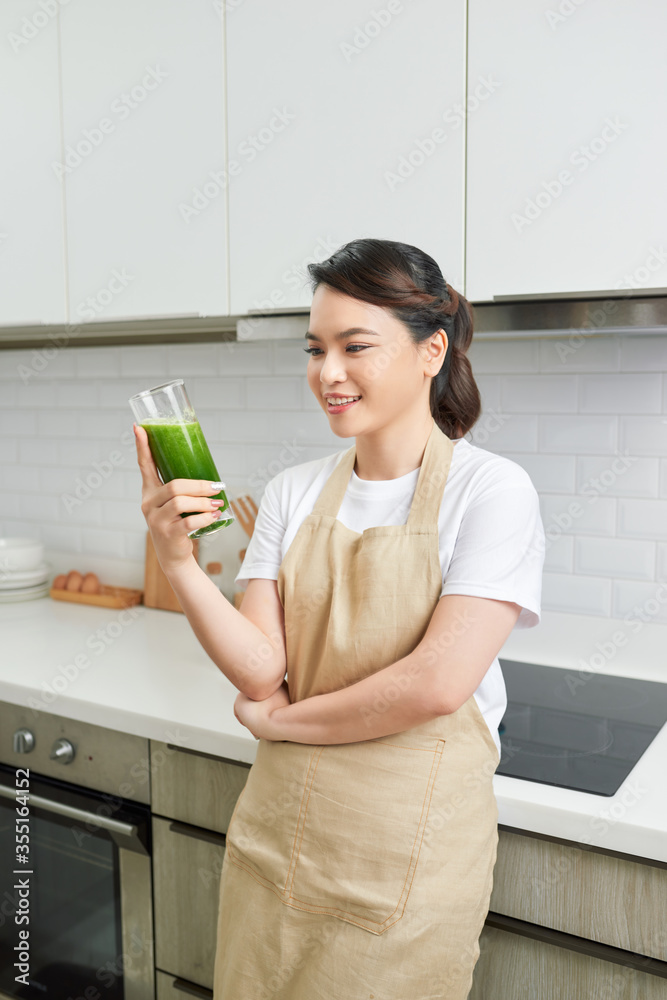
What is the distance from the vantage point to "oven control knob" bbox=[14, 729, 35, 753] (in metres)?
1.74

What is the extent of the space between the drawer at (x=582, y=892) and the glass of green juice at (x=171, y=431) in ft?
2.11

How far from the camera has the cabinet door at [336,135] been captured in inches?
57.8

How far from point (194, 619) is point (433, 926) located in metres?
0.49

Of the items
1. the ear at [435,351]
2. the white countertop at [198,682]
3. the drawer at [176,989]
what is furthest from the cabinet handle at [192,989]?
the ear at [435,351]

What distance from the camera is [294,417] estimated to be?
2.19m

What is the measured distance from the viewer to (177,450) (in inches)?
41.8

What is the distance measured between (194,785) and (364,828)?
1.70 feet

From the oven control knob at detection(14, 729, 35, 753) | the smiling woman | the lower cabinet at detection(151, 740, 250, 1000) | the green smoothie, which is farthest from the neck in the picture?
the oven control knob at detection(14, 729, 35, 753)

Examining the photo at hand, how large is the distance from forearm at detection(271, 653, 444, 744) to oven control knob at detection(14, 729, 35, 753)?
0.83 m

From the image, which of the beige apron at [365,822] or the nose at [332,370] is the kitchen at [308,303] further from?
the nose at [332,370]

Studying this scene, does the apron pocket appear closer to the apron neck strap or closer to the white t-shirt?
the white t-shirt

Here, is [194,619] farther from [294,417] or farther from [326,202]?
[294,417]

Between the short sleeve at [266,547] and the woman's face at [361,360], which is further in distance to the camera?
the short sleeve at [266,547]

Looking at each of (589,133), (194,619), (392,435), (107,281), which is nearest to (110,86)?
(107,281)
